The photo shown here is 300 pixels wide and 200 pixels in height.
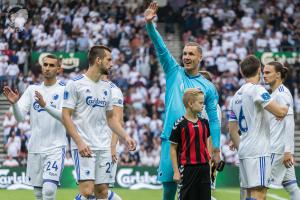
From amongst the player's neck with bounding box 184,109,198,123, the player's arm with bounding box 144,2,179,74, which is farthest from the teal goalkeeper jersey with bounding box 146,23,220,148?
the player's neck with bounding box 184,109,198,123

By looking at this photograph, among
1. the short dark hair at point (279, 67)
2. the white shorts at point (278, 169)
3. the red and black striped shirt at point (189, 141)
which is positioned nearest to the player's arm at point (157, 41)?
the red and black striped shirt at point (189, 141)

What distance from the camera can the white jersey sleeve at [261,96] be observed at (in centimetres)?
1085

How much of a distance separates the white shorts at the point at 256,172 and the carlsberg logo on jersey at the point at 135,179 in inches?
490

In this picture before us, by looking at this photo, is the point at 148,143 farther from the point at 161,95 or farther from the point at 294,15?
the point at 294,15

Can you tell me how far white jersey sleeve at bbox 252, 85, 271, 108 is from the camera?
10852 millimetres

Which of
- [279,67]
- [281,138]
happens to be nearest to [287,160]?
[281,138]

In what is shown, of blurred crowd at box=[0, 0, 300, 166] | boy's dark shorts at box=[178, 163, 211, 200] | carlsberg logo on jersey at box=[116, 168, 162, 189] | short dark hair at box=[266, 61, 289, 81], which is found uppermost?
blurred crowd at box=[0, 0, 300, 166]

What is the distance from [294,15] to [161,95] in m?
8.11

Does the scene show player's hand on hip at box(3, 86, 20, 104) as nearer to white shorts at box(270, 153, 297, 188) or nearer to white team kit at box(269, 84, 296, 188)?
white team kit at box(269, 84, 296, 188)

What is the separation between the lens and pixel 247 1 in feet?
114

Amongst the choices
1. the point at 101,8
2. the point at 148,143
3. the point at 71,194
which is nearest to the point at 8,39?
the point at 101,8

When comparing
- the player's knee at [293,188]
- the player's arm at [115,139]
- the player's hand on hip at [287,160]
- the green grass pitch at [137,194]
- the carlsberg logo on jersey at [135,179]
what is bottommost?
the green grass pitch at [137,194]

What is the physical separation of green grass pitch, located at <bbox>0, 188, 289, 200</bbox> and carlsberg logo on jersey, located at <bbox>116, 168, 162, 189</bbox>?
136cm

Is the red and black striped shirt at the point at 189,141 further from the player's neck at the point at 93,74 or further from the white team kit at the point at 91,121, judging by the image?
the player's neck at the point at 93,74
